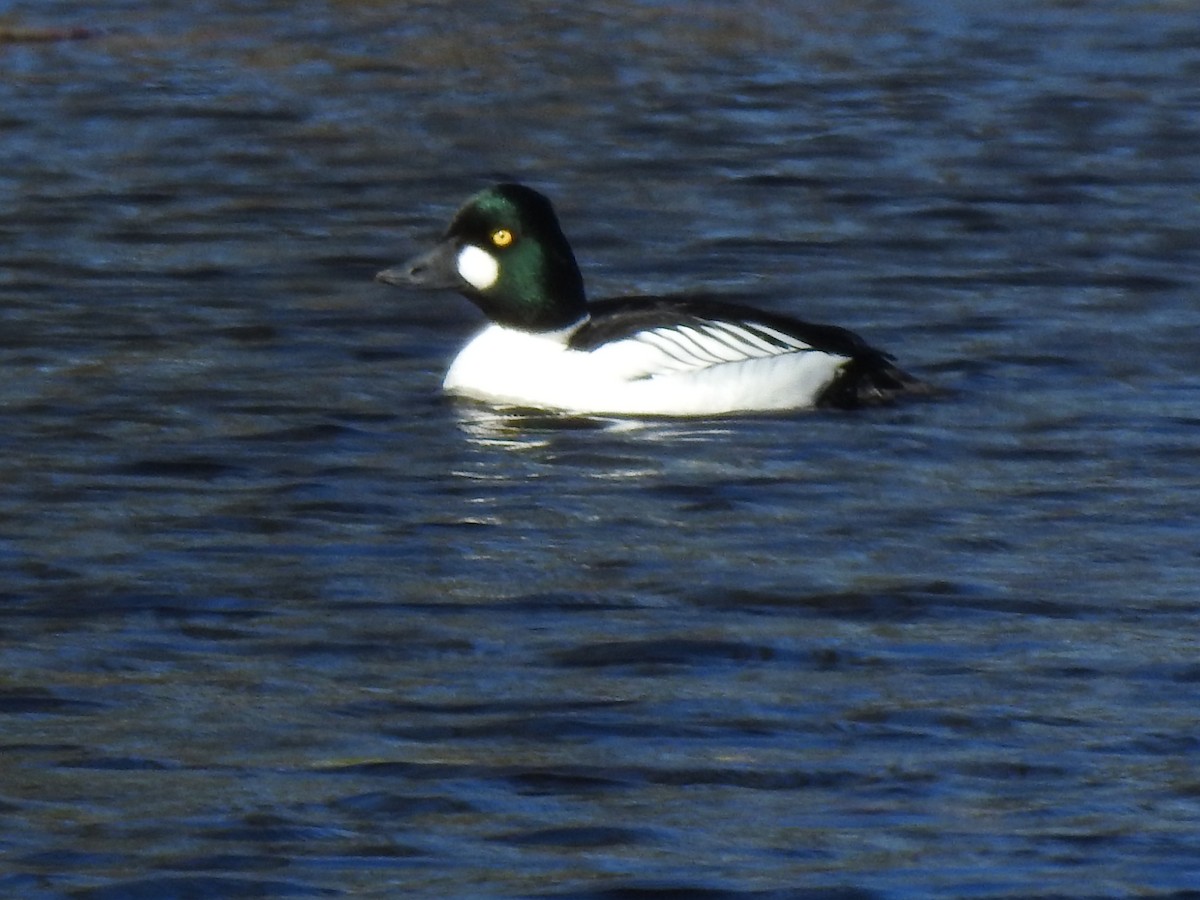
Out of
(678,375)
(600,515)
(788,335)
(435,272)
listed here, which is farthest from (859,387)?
(600,515)

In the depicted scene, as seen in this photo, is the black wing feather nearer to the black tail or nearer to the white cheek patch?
the black tail

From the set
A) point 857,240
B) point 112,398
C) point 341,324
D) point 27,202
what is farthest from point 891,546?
point 27,202

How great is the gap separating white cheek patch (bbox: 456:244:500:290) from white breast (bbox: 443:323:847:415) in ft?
1.63

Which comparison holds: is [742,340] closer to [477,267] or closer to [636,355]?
[636,355]

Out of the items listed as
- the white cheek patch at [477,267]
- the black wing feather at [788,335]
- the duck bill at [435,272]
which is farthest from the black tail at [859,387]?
the duck bill at [435,272]

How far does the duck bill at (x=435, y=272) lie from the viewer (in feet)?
39.8

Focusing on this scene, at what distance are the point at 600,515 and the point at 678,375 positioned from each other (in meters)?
1.71

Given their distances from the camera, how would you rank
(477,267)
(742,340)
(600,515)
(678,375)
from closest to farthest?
1. (600,515)
2. (678,375)
3. (742,340)
4. (477,267)

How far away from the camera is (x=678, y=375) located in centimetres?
1148

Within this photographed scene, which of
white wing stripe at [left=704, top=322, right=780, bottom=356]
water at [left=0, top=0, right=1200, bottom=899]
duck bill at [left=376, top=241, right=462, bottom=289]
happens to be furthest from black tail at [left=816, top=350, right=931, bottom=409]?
duck bill at [left=376, top=241, right=462, bottom=289]

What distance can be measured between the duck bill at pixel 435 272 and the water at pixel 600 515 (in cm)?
42

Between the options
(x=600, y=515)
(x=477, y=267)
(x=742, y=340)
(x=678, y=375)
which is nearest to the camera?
(x=600, y=515)

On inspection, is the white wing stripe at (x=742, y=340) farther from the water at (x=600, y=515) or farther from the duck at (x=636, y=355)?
the water at (x=600, y=515)

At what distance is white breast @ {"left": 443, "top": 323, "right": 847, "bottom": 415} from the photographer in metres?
11.5
